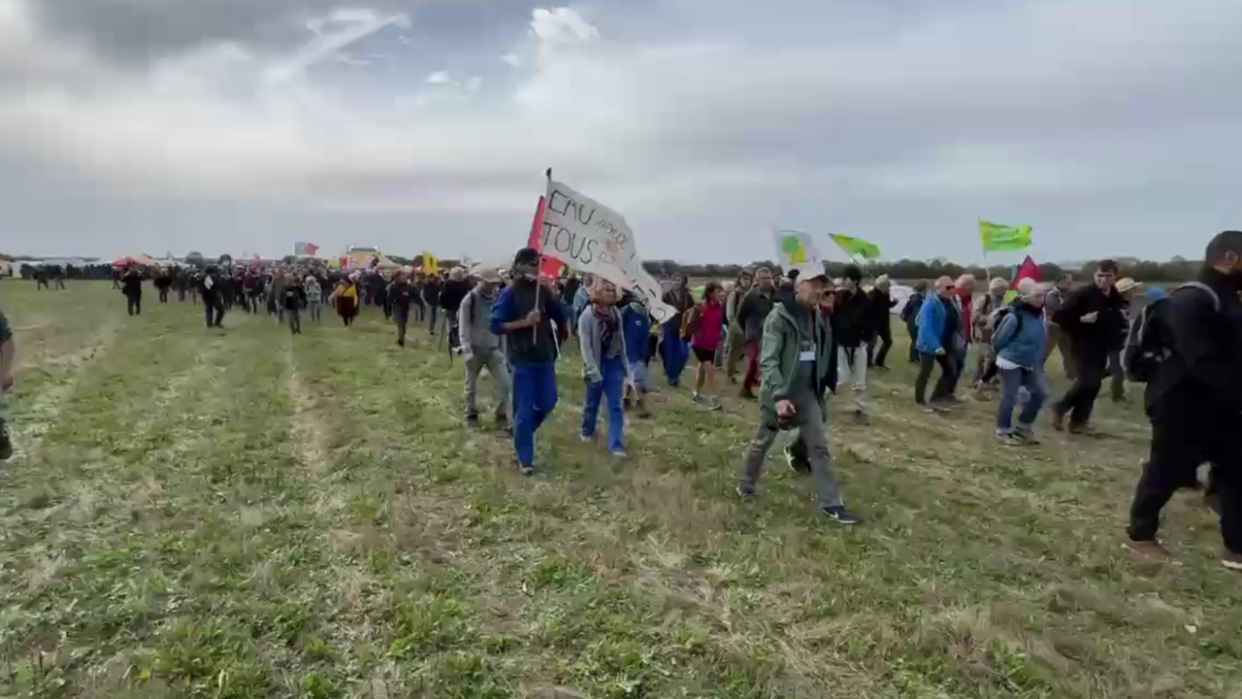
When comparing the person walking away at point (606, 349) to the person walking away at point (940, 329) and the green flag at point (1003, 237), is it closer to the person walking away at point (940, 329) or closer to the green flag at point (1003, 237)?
the person walking away at point (940, 329)

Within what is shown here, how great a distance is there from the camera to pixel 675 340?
45.9ft

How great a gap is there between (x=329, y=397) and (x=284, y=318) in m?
16.0

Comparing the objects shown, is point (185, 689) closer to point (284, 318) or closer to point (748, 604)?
point (748, 604)

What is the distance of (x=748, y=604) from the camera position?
488cm

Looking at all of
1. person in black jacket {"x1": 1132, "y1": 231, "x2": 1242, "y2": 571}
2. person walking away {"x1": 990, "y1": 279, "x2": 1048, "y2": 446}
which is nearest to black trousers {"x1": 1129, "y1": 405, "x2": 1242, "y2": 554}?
person in black jacket {"x1": 1132, "y1": 231, "x2": 1242, "y2": 571}

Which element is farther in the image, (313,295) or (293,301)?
(313,295)

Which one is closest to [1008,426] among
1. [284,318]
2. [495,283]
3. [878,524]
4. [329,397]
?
[878,524]

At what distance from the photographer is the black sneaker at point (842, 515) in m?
6.38

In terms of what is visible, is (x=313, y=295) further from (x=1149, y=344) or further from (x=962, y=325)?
(x=1149, y=344)

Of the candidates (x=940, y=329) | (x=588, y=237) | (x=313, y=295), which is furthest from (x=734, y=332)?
(x=313, y=295)

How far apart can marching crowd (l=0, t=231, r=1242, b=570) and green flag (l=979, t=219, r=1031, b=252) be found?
1.01 m

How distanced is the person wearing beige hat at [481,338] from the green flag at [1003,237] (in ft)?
33.8

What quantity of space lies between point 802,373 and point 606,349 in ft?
8.21

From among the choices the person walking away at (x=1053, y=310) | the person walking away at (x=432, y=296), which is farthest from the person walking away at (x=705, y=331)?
the person walking away at (x=432, y=296)
